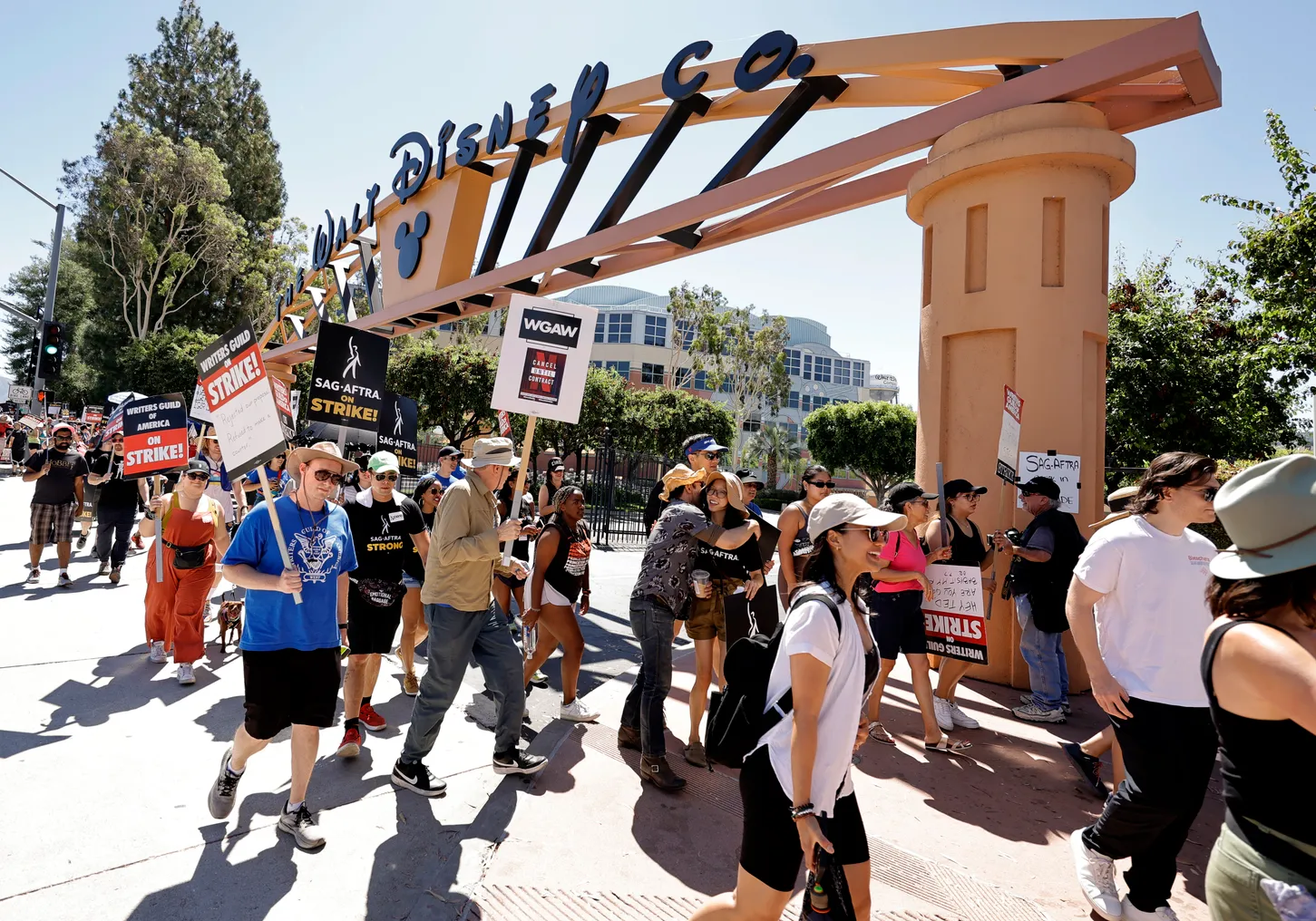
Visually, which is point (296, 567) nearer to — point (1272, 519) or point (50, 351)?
point (1272, 519)

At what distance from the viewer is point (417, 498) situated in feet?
22.0

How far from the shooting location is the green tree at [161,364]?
3069 cm

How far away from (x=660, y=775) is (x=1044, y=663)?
10.6 ft

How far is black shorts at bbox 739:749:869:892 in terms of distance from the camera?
2.32 meters

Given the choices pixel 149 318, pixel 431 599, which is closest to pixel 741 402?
pixel 149 318

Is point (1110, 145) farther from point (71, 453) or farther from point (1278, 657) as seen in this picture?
point (71, 453)

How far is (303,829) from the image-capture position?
3.58 metres

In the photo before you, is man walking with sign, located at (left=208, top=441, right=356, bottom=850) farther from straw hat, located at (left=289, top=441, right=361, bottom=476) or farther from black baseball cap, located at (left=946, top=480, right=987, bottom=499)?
black baseball cap, located at (left=946, top=480, right=987, bottom=499)

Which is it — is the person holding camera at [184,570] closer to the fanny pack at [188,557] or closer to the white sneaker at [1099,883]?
the fanny pack at [188,557]

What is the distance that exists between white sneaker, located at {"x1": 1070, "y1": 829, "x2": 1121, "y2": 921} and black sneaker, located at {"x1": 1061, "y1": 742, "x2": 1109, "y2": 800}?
140cm

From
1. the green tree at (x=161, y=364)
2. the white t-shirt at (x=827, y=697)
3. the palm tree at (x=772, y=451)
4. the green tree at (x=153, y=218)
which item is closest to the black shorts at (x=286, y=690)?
the white t-shirt at (x=827, y=697)

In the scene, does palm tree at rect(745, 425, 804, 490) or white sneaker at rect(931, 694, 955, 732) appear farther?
palm tree at rect(745, 425, 804, 490)

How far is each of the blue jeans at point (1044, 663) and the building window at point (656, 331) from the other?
58.2 m

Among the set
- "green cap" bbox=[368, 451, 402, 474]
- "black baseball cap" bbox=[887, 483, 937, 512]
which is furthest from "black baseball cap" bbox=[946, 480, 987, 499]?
"green cap" bbox=[368, 451, 402, 474]
